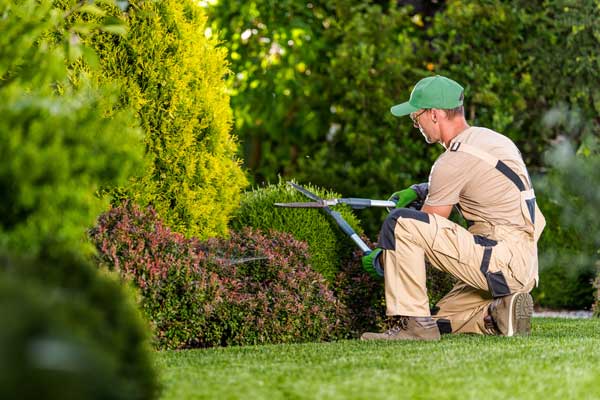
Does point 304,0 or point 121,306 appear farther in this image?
point 304,0

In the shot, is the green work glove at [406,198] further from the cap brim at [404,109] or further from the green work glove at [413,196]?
the cap brim at [404,109]

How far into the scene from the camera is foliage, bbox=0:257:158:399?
1848 mm

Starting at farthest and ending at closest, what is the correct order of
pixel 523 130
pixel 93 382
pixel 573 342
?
pixel 523 130 → pixel 573 342 → pixel 93 382

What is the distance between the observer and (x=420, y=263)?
547 centimetres

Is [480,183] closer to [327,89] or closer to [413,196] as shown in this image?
[413,196]

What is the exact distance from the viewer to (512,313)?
5.65 m

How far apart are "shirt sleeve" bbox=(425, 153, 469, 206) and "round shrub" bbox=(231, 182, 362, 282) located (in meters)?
1.09

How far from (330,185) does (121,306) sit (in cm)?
744

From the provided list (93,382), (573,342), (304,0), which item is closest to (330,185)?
(304,0)

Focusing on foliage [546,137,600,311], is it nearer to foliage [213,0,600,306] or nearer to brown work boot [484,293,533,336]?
foliage [213,0,600,306]

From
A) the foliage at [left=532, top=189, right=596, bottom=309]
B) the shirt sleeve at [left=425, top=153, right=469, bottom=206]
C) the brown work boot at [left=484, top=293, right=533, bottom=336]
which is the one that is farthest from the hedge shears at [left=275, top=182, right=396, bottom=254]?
the foliage at [left=532, top=189, right=596, bottom=309]

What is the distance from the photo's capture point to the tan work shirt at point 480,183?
18.3 ft

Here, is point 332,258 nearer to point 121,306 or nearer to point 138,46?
point 138,46

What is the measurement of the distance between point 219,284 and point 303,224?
1.21 m
